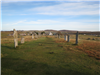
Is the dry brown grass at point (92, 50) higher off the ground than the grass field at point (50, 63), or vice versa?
the dry brown grass at point (92, 50)

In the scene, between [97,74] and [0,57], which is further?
[0,57]

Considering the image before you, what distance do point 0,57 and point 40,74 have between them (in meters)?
6.35

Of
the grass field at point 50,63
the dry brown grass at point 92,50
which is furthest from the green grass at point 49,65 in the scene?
the dry brown grass at point 92,50

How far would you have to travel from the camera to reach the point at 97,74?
18.4 ft

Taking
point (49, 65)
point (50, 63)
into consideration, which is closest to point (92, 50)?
point (50, 63)

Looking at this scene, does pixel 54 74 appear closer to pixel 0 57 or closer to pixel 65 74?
pixel 65 74

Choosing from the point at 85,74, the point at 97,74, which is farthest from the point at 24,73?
the point at 97,74

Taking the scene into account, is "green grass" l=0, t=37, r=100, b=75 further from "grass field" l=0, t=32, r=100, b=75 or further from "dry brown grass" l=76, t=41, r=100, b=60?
"dry brown grass" l=76, t=41, r=100, b=60

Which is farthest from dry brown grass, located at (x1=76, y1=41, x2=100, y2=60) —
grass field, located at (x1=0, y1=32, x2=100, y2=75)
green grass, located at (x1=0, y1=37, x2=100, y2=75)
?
green grass, located at (x1=0, y1=37, x2=100, y2=75)

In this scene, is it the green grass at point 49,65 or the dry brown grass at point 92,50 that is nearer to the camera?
the green grass at point 49,65

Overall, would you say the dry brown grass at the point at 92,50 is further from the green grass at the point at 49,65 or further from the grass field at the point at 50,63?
the green grass at the point at 49,65

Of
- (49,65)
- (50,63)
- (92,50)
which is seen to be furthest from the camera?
(92,50)

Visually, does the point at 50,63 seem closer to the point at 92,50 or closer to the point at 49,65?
the point at 49,65

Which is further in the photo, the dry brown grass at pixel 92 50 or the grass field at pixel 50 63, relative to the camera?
the dry brown grass at pixel 92 50
